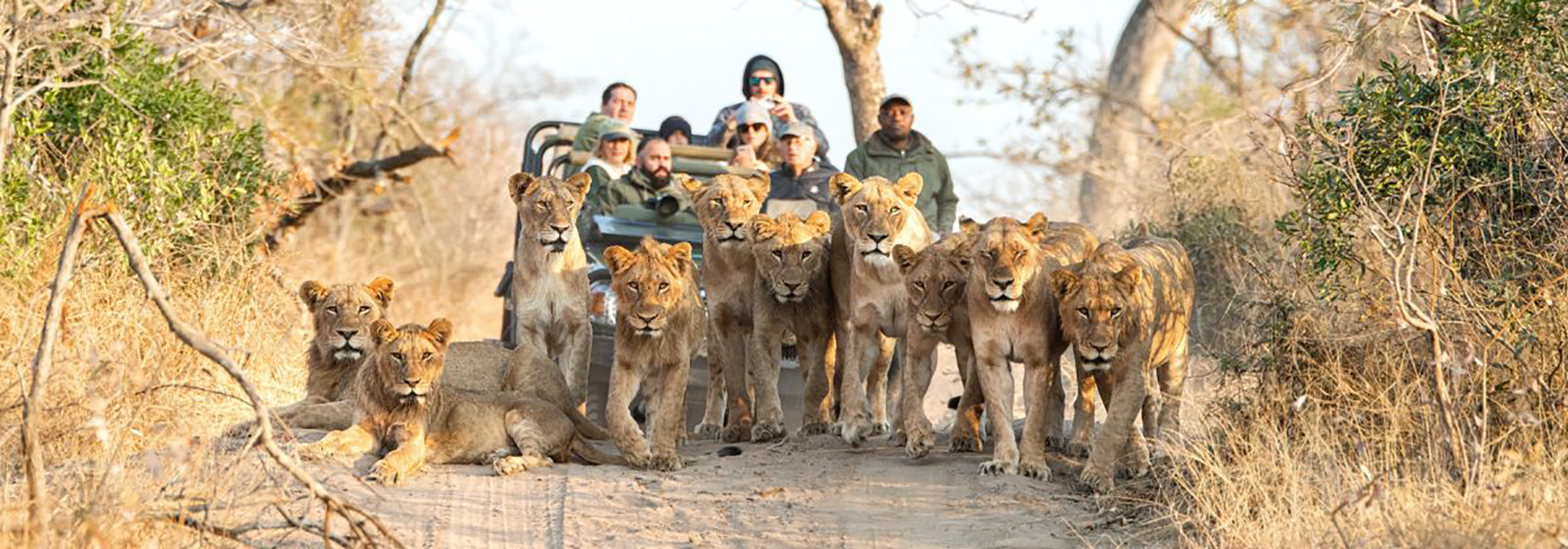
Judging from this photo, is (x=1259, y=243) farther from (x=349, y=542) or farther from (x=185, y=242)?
(x=349, y=542)

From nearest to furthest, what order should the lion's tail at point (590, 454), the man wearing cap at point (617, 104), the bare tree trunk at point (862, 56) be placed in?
the lion's tail at point (590, 454) → the man wearing cap at point (617, 104) → the bare tree trunk at point (862, 56)

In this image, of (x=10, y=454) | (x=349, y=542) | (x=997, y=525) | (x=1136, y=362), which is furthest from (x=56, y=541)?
(x=1136, y=362)

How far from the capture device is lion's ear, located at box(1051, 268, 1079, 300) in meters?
7.07

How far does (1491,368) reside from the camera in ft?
22.9

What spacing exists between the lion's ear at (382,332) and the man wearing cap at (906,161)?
12.6 ft

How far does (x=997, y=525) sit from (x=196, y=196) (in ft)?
18.4

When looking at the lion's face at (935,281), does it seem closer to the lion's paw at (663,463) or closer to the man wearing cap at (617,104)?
the lion's paw at (663,463)

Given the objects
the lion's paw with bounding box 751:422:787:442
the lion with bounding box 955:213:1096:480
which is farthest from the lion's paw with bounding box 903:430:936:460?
the lion's paw with bounding box 751:422:787:442

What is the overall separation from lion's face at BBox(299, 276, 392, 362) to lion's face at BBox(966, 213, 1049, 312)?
7.94 feet

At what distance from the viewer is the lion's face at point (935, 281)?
772 centimetres

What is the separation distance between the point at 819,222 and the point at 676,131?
136 inches

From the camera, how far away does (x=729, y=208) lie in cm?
861

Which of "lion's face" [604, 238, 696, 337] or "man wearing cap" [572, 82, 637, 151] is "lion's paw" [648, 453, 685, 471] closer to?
"lion's face" [604, 238, 696, 337]

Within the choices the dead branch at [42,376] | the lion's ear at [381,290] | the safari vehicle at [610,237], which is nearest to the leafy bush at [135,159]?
the safari vehicle at [610,237]
